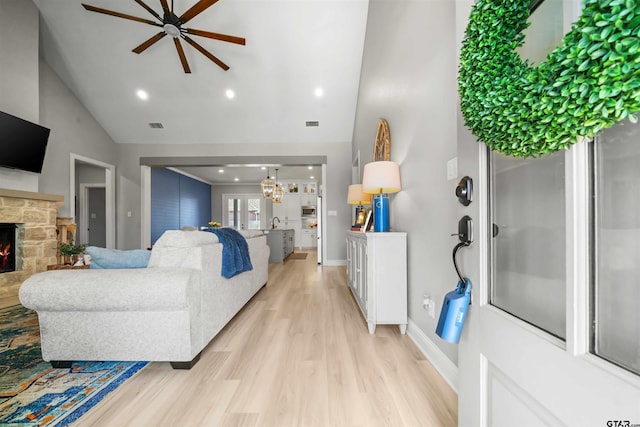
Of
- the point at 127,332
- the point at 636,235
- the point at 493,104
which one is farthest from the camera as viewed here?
the point at 127,332

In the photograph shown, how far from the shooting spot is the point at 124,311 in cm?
167

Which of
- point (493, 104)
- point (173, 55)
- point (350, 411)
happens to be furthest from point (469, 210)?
point (173, 55)

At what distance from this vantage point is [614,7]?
0.40 metres

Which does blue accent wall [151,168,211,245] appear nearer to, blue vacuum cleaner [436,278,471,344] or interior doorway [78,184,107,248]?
interior doorway [78,184,107,248]

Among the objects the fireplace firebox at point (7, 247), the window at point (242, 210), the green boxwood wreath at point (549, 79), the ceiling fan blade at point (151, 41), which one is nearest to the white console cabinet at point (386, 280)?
the green boxwood wreath at point (549, 79)

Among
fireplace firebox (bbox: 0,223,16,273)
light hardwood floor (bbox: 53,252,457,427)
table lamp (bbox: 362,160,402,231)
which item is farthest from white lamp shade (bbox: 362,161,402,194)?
fireplace firebox (bbox: 0,223,16,273)

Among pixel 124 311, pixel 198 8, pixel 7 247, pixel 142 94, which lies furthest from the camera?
pixel 142 94

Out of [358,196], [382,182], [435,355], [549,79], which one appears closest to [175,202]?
[358,196]

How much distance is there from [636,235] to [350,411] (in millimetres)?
1325

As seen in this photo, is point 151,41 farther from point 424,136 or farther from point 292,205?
point 292,205

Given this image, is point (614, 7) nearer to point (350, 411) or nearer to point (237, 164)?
point (350, 411)

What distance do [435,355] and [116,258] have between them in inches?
87.6

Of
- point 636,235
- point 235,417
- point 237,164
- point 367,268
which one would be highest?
point 237,164

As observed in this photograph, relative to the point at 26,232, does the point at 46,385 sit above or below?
below
